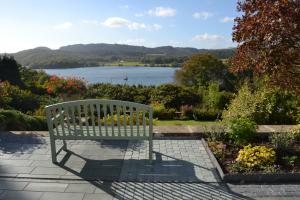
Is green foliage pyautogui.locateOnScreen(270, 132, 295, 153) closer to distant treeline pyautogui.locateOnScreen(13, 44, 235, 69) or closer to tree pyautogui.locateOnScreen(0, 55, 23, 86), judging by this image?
tree pyautogui.locateOnScreen(0, 55, 23, 86)

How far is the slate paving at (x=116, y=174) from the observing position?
4.43 m

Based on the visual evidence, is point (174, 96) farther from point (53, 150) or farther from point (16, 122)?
point (53, 150)

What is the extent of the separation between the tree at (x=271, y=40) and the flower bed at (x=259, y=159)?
37.4 inches

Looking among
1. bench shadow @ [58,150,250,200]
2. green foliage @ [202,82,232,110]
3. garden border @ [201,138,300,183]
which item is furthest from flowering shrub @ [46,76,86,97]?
garden border @ [201,138,300,183]

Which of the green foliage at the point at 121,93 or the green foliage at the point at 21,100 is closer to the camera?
the green foliage at the point at 21,100

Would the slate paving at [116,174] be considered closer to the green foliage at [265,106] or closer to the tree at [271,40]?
the tree at [271,40]

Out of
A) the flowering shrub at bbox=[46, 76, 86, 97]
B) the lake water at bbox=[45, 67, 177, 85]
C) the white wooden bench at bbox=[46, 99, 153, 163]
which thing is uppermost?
the white wooden bench at bbox=[46, 99, 153, 163]

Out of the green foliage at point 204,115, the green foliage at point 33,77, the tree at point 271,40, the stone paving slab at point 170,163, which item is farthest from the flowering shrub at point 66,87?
the tree at point 271,40

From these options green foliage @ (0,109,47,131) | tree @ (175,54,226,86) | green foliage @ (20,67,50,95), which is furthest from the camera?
tree @ (175,54,226,86)

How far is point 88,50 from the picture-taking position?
6881 centimetres

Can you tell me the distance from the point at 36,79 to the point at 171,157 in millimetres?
19820

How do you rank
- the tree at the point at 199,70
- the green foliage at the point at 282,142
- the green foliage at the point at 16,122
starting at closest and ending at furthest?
the green foliage at the point at 282,142, the green foliage at the point at 16,122, the tree at the point at 199,70

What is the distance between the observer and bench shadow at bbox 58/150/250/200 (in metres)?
4.45

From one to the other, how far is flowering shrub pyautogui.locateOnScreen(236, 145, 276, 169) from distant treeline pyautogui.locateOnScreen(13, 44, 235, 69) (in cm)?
3312
